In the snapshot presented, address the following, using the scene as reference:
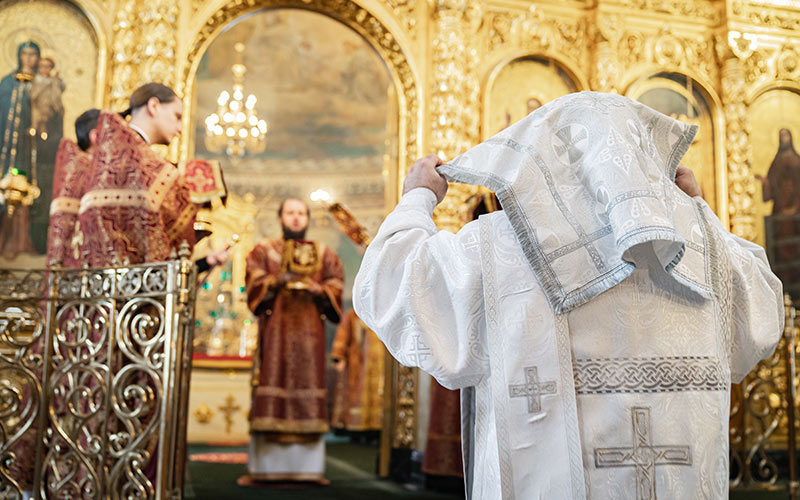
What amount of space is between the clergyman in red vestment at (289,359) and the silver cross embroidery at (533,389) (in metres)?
4.34

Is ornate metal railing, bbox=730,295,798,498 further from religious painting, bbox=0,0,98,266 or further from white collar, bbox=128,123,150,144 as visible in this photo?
religious painting, bbox=0,0,98,266

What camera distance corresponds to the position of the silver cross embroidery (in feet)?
5.81

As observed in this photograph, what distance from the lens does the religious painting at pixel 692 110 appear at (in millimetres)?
8078

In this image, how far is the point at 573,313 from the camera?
181 centimetres

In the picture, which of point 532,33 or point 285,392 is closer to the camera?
point 285,392

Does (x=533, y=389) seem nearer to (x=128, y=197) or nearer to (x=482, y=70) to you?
(x=128, y=197)

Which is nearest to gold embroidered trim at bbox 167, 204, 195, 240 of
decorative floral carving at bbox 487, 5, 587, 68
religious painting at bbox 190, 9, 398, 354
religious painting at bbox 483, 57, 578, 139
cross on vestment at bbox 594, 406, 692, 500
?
cross on vestment at bbox 594, 406, 692, 500

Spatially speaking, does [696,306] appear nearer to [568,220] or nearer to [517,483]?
[568,220]

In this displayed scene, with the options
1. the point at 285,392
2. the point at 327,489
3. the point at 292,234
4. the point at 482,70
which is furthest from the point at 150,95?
the point at 482,70

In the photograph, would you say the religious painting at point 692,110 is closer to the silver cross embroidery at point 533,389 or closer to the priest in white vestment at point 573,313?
the priest in white vestment at point 573,313

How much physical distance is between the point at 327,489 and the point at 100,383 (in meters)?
2.75

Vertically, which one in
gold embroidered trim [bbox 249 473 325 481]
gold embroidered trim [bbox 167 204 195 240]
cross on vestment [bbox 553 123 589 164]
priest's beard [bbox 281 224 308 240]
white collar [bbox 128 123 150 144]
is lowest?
gold embroidered trim [bbox 249 473 325 481]

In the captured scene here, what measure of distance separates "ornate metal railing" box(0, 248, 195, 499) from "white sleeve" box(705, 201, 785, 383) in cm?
230

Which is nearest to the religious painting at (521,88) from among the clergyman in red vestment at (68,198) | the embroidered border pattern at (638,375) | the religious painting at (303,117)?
the clergyman in red vestment at (68,198)
